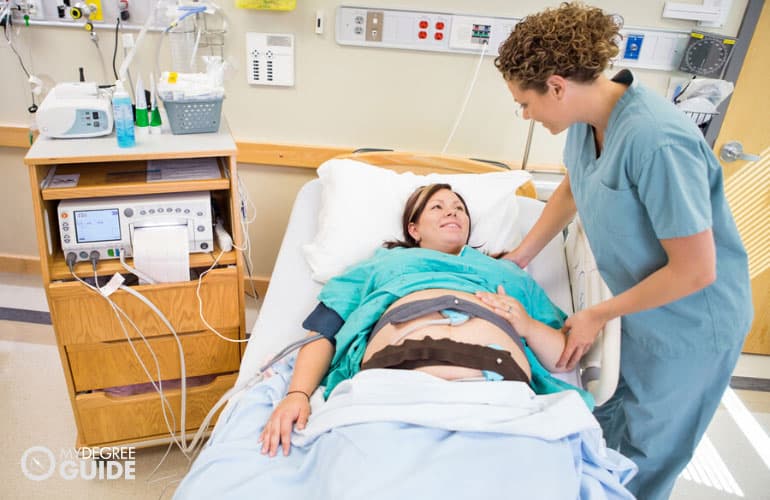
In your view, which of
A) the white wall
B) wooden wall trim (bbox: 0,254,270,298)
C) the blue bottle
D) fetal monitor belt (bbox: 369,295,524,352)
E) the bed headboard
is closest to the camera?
fetal monitor belt (bbox: 369,295,524,352)

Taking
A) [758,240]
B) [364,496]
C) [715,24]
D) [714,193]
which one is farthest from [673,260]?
[758,240]

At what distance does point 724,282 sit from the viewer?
4.42 ft

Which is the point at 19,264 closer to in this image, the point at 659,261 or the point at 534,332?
the point at 534,332

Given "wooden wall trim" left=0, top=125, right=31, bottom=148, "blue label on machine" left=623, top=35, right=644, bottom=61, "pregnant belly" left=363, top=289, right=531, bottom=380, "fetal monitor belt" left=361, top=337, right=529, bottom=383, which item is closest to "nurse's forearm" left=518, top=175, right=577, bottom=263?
"pregnant belly" left=363, top=289, right=531, bottom=380

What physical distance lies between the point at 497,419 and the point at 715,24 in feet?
6.21

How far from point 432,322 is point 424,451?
0.38 m

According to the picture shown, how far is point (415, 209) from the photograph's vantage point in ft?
5.95

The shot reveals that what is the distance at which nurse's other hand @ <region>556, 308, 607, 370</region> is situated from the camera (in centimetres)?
135

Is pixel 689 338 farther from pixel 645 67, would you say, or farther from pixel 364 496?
pixel 645 67

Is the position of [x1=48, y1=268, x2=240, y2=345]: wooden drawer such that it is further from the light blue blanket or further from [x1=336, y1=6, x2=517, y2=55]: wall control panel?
[x1=336, y1=6, x2=517, y2=55]: wall control panel

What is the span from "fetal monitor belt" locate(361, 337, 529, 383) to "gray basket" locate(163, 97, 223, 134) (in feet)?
2.98

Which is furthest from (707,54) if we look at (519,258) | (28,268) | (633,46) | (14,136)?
(28,268)

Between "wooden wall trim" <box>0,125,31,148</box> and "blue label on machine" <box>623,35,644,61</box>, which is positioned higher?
"blue label on machine" <box>623,35,644,61</box>

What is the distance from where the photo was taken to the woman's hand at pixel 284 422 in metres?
1.21
